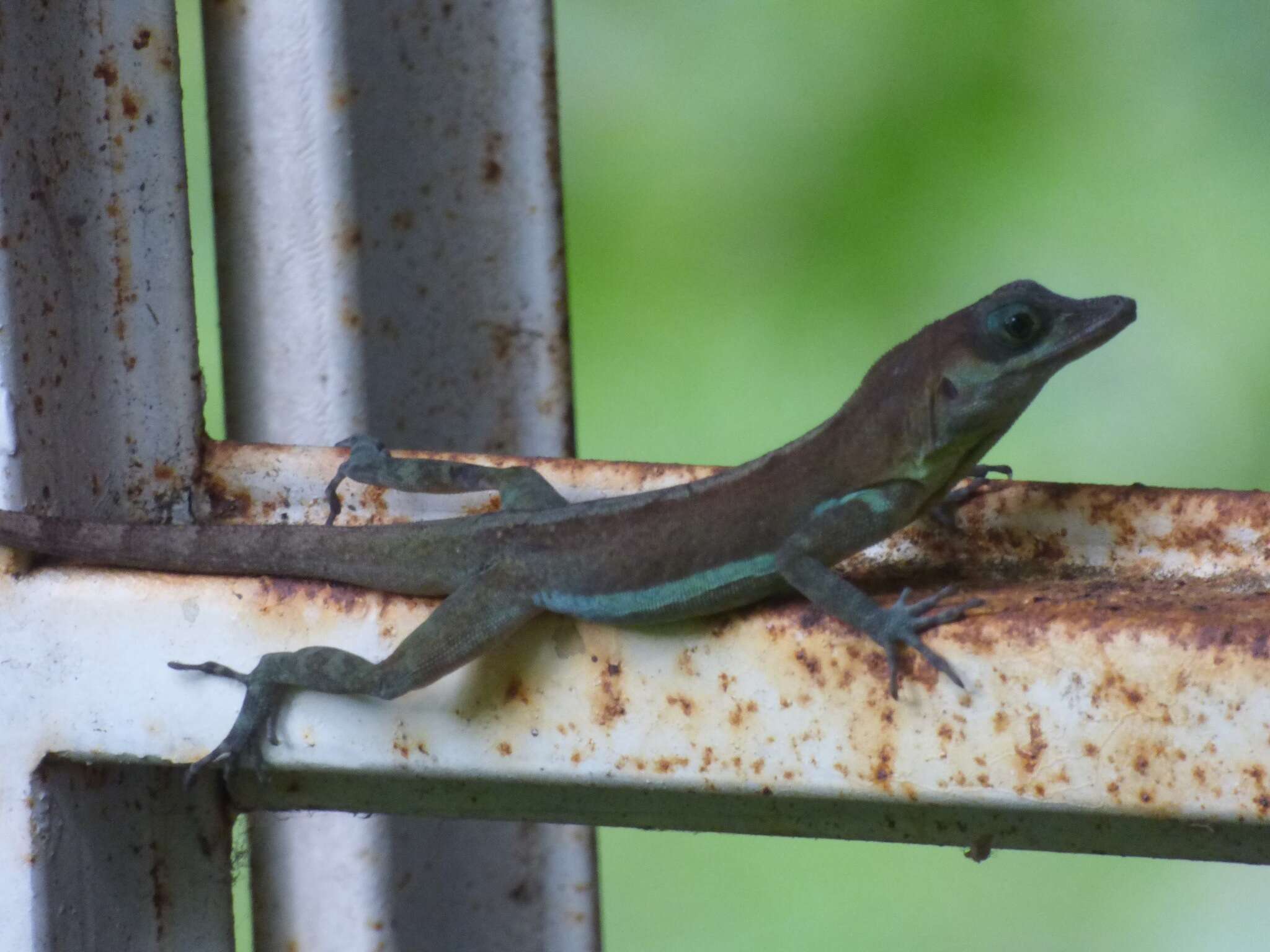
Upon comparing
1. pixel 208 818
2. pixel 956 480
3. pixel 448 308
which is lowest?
pixel 208 818

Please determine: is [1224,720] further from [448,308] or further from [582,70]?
[582,70]

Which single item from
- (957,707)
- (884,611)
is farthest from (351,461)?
(957,707)

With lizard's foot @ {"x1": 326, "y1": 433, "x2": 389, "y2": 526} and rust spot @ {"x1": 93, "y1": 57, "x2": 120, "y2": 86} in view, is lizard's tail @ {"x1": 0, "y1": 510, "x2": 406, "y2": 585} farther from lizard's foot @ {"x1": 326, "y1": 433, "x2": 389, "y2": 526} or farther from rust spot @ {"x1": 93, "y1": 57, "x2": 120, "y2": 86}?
rust spot @ {"x1": 93, "y1": 57, "x2": 120, "y2": 86}

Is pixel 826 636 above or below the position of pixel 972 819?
above

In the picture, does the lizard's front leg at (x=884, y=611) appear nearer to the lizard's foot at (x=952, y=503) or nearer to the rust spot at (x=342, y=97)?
the lizard's foot at (x=952, y=503)

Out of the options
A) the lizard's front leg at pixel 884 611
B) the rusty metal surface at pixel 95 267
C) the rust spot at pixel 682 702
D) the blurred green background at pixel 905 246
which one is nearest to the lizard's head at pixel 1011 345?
the lizard's front leg at pixel 884 611

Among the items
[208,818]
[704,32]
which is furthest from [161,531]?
[704,32]

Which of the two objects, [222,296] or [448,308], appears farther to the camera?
[448,308]
